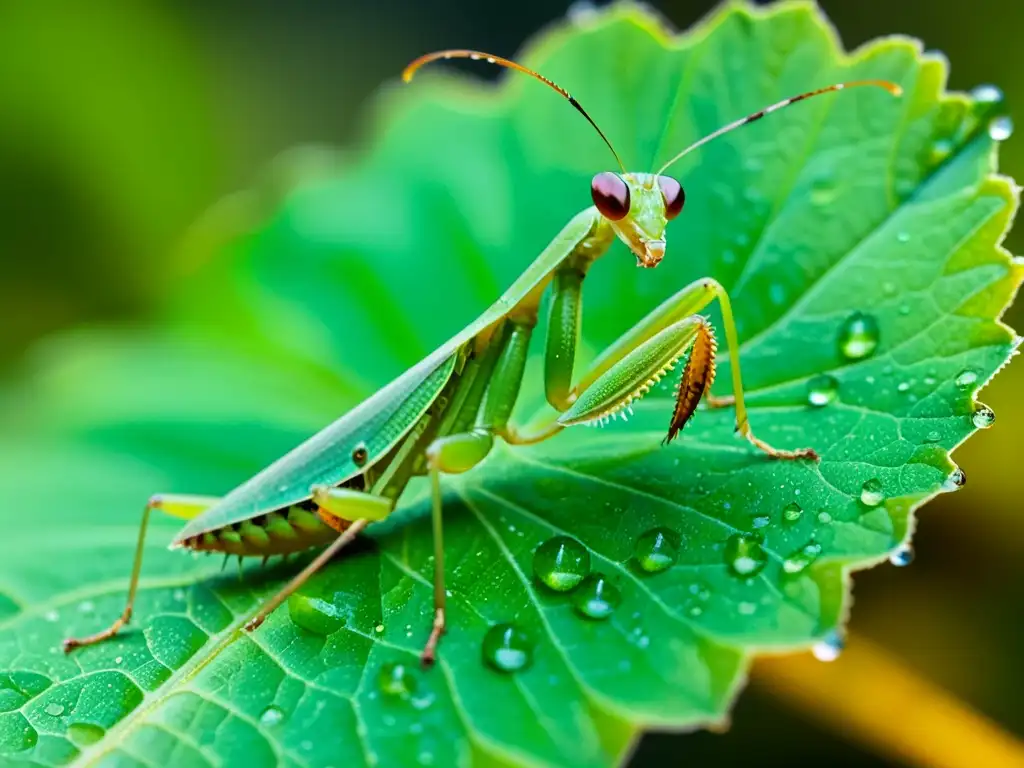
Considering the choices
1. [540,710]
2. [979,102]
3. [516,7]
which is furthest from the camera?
[516,7]

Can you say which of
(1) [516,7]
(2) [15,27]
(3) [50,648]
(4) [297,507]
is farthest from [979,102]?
(2) [15,27]

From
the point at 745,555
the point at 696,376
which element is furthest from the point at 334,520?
the point at 745,555

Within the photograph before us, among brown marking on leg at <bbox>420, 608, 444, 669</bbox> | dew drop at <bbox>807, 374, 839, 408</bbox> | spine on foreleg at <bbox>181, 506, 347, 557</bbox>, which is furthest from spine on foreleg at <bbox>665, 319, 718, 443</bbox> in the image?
spine on foreleg at <bbox>181, 506, 347, 557</bbox>

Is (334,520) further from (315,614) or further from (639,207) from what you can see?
(639,207)

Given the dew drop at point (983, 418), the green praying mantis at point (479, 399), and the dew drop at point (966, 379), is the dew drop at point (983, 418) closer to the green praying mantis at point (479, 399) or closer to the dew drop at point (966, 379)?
the dew drop at point (966, 379)

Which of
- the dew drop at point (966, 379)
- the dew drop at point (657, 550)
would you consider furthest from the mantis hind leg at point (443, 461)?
the dew drop at point (966, 379)

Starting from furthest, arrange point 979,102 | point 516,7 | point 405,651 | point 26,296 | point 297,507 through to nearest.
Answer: point 516,7, point 26,296, point 297,507, point 979,102, point 405,651

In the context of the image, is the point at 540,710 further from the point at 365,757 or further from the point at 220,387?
the point at 220,387

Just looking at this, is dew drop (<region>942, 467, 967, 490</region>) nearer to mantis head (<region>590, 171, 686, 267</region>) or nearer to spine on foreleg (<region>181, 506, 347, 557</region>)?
mantis head (<region>590, 171, 686, 267</region>)
